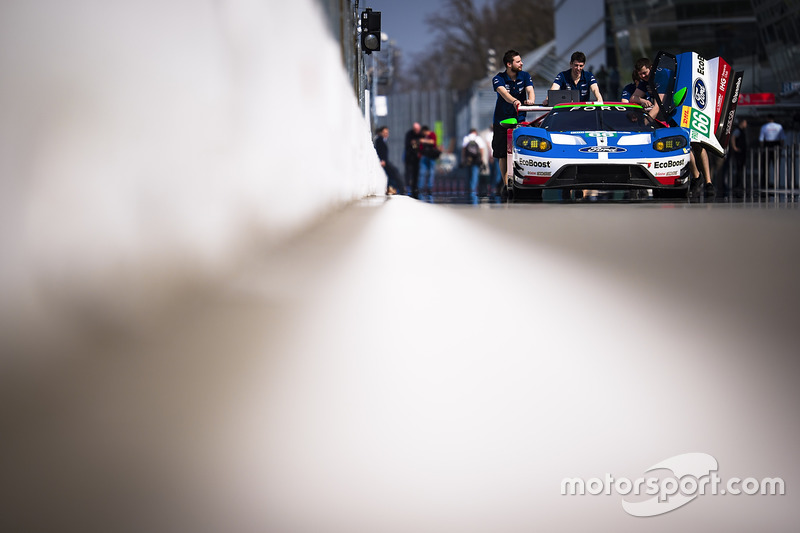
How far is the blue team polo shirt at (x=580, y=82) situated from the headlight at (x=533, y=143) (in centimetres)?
157

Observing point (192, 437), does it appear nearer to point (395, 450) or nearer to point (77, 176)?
point (395, 450)

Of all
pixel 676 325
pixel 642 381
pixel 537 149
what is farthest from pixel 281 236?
pixel 537 149

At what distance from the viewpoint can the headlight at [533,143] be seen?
1237cm

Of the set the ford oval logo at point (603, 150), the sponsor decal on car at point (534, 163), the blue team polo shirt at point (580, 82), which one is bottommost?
the sponsor decal on car at point (534, 163)

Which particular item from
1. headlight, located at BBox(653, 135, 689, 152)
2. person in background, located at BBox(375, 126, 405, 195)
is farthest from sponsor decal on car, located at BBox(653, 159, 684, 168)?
person in background, located at BBox(375, 126, 405, 195)

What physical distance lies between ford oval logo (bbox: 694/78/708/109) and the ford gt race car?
4.95 feet

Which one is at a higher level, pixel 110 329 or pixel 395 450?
pixel 110 329

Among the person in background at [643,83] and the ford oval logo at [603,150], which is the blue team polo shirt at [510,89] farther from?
the ford oval logo at [603,150]

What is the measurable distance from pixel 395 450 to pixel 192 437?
0.45 meters

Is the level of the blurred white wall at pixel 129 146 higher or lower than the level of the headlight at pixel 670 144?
higher


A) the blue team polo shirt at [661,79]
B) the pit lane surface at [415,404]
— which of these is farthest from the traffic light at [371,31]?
the pit lane surface at [415,404]

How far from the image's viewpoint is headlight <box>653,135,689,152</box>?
12.3 metres

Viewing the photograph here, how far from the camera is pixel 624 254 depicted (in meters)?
5.46

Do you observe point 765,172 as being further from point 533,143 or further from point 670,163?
point 533,143
